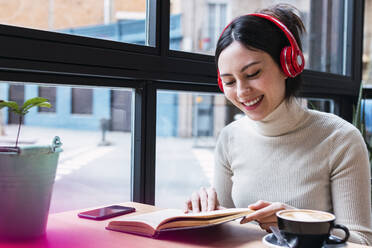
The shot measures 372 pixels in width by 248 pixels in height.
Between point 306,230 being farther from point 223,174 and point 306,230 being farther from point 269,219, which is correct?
point 223,174

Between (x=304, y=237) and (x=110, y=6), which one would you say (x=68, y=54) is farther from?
(x=304, y=237)

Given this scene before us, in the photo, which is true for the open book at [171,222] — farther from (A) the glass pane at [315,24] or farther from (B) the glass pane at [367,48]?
(B) the glass pane at [367,48]

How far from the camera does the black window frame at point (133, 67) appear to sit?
1.23 m

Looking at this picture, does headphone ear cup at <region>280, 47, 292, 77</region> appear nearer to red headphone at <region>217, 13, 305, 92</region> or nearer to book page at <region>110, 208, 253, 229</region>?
red headphone at <region>217, 13, 305, 92</region>

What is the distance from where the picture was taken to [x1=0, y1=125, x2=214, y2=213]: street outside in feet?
4.99

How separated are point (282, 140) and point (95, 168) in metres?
0.72

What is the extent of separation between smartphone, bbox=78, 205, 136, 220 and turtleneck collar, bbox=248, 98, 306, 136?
0.53 m

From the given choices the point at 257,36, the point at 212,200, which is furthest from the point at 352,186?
the point at 257,36

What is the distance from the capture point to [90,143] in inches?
69.5

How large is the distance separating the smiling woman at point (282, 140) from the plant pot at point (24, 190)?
46 centimetres

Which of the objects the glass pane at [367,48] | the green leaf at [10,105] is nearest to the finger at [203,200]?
the green leaf at [10,105]

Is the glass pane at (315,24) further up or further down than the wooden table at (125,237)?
further up

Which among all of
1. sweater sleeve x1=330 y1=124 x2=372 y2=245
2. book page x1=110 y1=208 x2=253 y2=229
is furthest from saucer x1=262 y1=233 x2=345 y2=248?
sweater sleeve x1=330 y1=124 x2=372 y2=245

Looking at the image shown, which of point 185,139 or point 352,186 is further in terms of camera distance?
point 185,139
